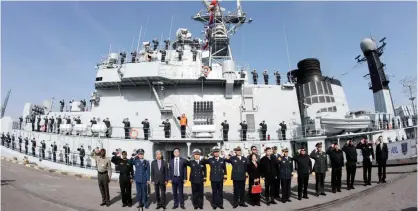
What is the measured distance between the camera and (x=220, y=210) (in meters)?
7.24

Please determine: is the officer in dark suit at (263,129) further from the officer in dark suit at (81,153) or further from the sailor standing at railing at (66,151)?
the sailor standing at railing at (66,151)

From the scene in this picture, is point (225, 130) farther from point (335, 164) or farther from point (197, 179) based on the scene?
point (197, 179)

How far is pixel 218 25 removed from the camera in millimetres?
22266

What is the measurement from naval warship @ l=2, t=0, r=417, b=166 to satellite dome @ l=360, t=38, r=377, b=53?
835 centimetres

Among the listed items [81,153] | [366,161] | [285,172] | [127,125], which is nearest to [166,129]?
[127,125]

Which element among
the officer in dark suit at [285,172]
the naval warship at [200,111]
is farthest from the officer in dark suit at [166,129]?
the officer in dark suit at [285,172]

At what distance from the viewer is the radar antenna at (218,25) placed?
70.4 ft

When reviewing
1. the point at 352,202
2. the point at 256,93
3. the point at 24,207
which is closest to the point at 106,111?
the point at 256,93

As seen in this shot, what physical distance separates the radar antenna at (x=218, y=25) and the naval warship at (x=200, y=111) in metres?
1.69

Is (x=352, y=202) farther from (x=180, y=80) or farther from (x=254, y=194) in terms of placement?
(x=180, y=80)

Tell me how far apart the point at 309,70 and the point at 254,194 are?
14.5 meters

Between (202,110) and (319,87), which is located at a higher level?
(319,87)

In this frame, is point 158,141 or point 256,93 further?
point 256,93

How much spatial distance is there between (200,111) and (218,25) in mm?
8023
